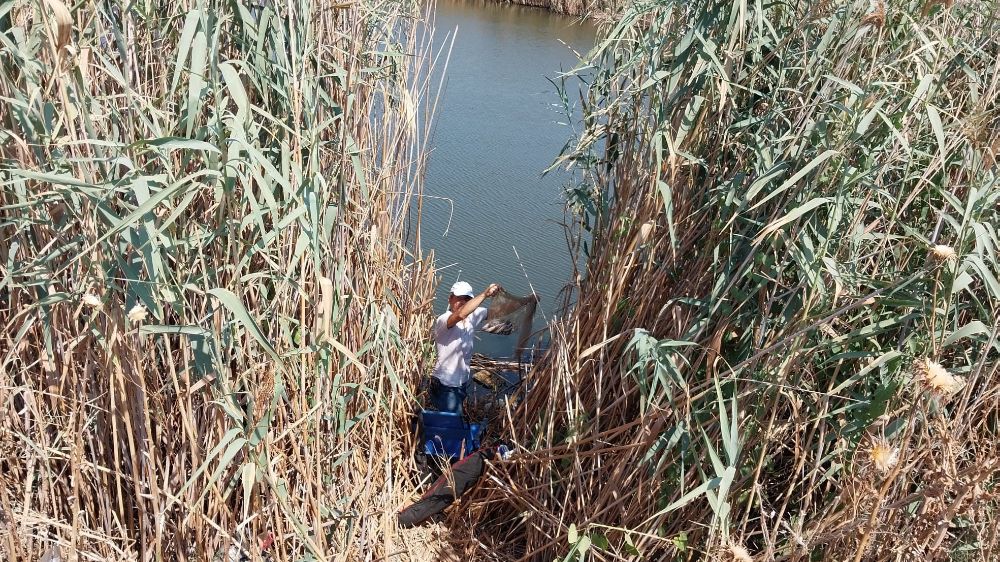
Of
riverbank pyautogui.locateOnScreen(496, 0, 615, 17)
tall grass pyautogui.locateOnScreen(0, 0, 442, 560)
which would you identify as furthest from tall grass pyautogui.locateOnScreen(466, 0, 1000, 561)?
riverbank pyautogui.locateOnScreen(496, 0, 615, 17)

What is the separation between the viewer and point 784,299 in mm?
1765

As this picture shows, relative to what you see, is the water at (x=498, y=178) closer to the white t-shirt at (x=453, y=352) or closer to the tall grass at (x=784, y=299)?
the white t-shirt at (x=453, y=352)

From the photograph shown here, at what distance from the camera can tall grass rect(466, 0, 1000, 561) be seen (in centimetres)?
155

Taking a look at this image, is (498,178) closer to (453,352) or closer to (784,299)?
(453,352)

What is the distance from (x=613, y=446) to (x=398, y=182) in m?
1.01

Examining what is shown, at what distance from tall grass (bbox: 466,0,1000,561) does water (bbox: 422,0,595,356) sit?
0.66m

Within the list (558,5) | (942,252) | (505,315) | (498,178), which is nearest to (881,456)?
(942,252)

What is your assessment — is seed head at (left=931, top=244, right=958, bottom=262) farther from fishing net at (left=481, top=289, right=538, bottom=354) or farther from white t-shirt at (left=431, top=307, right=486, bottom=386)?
fishing net at (left=481, top=289, right=538, bottom=354)

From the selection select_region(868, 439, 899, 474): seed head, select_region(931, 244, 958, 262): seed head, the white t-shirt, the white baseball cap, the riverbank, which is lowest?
the white t-shirt

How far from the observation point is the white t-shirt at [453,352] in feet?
9.62

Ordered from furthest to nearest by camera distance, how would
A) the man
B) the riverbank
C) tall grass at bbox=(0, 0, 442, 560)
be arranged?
the riverbank → the man → tall grass at bbox=(0, 0, 442, 560)

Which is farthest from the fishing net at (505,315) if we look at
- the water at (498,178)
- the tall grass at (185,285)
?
the tall grass at (185,285)

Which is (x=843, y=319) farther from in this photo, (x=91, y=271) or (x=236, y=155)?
(x=91, y=271)

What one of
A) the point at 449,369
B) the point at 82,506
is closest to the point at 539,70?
the point at 449,369
